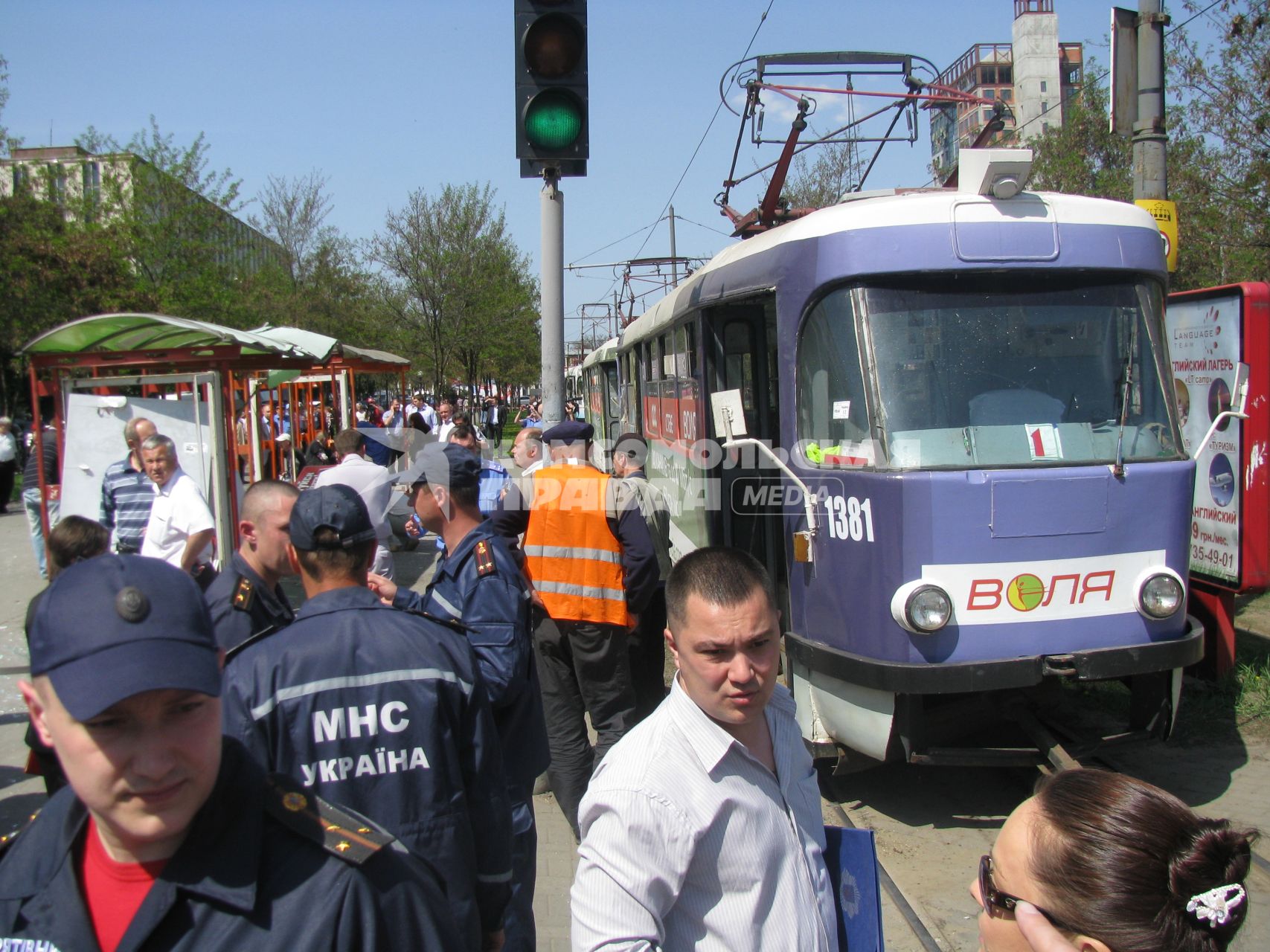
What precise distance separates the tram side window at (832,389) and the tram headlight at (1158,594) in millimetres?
1457

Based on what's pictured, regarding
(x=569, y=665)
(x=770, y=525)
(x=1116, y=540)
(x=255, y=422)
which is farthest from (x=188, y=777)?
(x=255, y=422)

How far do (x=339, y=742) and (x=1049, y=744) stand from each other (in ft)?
12.8

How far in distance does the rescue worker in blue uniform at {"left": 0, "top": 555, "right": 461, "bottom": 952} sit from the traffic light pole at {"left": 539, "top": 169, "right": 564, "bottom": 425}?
4.24 m

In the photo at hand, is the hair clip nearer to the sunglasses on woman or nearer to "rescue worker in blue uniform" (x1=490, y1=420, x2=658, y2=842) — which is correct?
the sunglasses on woman

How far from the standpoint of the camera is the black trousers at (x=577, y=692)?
5.14 metres

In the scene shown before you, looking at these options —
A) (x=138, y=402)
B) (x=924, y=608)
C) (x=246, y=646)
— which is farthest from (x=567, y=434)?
(x=138, y=402)

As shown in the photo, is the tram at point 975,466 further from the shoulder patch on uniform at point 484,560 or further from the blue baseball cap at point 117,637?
the blue baseball cap at point 117,637

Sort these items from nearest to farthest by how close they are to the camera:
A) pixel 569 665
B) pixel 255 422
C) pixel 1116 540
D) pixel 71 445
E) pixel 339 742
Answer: pixel 339 742
pixel 1116 540
pixel 569 665
pixel 71 445
pixel 255 422

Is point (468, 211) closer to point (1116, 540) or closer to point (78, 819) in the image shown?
point (1116, 540)

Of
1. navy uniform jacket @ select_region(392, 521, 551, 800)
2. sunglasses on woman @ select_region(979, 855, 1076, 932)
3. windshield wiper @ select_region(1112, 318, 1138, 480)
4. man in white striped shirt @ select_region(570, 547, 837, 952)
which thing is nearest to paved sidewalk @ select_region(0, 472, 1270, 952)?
navy uniform jacket @ select_region(392, 521, 551, 800)

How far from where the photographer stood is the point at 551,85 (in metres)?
5.20

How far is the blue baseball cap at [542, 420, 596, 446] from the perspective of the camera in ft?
19.0

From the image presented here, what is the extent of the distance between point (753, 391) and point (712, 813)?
18.8ft

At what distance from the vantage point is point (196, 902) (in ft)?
4.58
